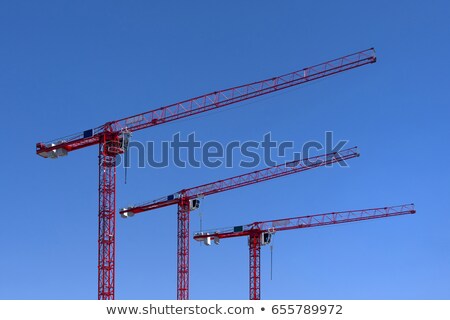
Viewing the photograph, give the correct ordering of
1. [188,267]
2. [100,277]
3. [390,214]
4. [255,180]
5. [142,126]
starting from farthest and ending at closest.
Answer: [390,214]
[255,180]
[188,267]
[142,126]
[100,277]

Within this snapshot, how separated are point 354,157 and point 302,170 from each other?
30.1 feet

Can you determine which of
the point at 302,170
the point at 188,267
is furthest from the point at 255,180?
the point at 188,267

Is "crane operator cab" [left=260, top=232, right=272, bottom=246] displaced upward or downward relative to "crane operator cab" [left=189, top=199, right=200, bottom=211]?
downward

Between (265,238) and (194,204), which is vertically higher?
(194,204)

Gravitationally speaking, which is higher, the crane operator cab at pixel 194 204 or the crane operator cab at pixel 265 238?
the crane operator cab at pixel 194 204

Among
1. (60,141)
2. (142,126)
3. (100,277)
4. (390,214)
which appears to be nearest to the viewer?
(100,277)

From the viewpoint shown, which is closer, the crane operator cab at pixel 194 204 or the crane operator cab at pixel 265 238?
the crane operator cab at pixel 194 204

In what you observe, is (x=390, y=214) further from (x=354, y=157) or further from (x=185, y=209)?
(x=185, y=209)

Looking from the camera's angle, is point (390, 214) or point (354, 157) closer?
point (354, 157)

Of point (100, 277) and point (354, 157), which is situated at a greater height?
point (354, 157)

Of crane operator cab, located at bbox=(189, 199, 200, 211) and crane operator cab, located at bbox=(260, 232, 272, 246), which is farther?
crane operator cab, located at bbox=(260, 232, 272, 246)

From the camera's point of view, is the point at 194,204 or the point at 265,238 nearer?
the point at 194,204
